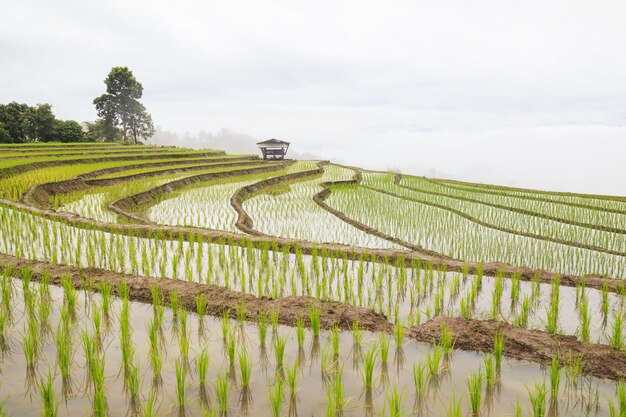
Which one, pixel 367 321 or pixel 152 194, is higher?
pixel 152 194

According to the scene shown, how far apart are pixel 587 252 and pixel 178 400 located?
675 cm

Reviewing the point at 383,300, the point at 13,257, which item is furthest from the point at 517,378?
the point at 13,257

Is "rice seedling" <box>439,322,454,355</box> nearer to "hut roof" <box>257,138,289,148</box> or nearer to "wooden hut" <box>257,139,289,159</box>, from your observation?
"wooden hut" <box>257,139,289,159</box>

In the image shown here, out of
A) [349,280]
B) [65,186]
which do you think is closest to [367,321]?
[349,280]

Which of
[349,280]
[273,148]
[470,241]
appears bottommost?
[470,241]

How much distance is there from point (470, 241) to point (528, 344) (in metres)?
4.62

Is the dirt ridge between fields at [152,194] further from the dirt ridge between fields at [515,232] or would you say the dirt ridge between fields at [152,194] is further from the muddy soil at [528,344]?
the dirt ridge between fields at [515,232]

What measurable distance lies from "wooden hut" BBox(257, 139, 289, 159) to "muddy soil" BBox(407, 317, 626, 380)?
22388mm

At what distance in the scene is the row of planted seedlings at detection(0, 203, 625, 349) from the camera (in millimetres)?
3529

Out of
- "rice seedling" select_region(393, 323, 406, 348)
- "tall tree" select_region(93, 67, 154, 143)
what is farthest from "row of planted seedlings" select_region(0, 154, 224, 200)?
"tall tree" select_region(93, 67, 154, 143)

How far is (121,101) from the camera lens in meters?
34.1

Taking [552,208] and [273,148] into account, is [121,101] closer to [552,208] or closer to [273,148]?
[273,148]

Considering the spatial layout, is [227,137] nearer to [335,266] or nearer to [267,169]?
[267,169]

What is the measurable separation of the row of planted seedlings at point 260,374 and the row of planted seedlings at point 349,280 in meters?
0.68
